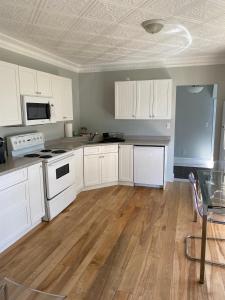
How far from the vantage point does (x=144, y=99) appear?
14.0ft

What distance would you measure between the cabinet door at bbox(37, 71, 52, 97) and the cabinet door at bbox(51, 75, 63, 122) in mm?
109

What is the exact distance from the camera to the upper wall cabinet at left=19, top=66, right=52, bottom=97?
2982 mm

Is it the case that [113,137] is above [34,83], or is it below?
below

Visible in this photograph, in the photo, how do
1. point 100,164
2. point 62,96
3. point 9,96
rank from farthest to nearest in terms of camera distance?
1. point 100,164
2. point 62,96
3. point 9,96

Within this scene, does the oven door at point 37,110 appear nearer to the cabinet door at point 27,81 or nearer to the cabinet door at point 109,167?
the cabinet door at point 27,81

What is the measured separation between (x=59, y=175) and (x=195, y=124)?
14.1 feet

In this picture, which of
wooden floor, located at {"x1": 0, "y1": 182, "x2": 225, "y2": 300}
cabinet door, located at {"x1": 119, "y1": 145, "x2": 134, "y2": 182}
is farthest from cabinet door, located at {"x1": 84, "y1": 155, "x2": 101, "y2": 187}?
wooden floor, located at {"x1": 0, "y1": 182, "x2": 225, "y2": 300}

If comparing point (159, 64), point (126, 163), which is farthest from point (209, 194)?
point (159, 64)

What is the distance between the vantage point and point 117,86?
4.39 m

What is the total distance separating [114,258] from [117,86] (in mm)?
3153

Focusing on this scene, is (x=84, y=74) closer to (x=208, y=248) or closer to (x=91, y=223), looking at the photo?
(x=91, y=223)

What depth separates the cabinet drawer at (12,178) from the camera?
2.31 metres

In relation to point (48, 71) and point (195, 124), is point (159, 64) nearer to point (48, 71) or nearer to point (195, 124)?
point (48, 71)

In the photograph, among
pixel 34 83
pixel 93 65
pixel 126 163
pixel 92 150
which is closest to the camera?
pixel 34 83
